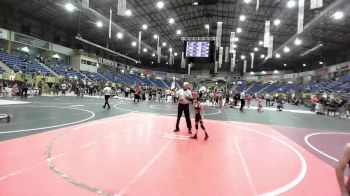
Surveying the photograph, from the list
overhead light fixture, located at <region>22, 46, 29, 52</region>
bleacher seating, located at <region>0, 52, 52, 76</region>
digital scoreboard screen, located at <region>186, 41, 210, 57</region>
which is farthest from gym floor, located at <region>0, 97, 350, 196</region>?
overhead light fixture, located at <region>22, 46, 29, 52</region>

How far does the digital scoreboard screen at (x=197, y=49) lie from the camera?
18.7 metres

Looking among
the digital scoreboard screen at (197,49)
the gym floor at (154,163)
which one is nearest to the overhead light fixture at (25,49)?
the digital scoreboard screen at (197,49)

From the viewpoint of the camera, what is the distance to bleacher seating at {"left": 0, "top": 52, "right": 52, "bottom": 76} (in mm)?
28478

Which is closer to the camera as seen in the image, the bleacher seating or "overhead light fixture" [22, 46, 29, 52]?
the bleacher seating

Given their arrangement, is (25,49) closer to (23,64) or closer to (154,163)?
(23,64)

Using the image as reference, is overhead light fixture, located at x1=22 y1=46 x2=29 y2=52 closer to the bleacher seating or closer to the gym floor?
the bleacher seating

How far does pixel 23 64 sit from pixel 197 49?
24.3m

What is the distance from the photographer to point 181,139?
8.02m

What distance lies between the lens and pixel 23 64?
101 ft

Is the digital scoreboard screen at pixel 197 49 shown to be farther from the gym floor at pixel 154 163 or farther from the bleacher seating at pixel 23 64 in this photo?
the bleacher seating at pixel 23 64

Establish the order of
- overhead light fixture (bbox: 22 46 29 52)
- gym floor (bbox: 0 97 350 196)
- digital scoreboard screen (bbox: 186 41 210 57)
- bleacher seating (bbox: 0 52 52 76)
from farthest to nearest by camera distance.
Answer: overhead light fixture (bbox: 22 46 29 52), bleacher seating (bbox: 0 52 52 76), digital scoreboard screen (bbox: 186 41 210 57), gym floor (bbox: 0 97 350 196)

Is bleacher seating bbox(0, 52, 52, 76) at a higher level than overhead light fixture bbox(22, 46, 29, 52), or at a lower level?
lower

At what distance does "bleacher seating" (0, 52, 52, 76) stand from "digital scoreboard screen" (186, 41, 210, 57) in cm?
2149

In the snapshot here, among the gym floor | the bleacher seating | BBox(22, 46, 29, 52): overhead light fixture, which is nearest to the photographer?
the gym floor
